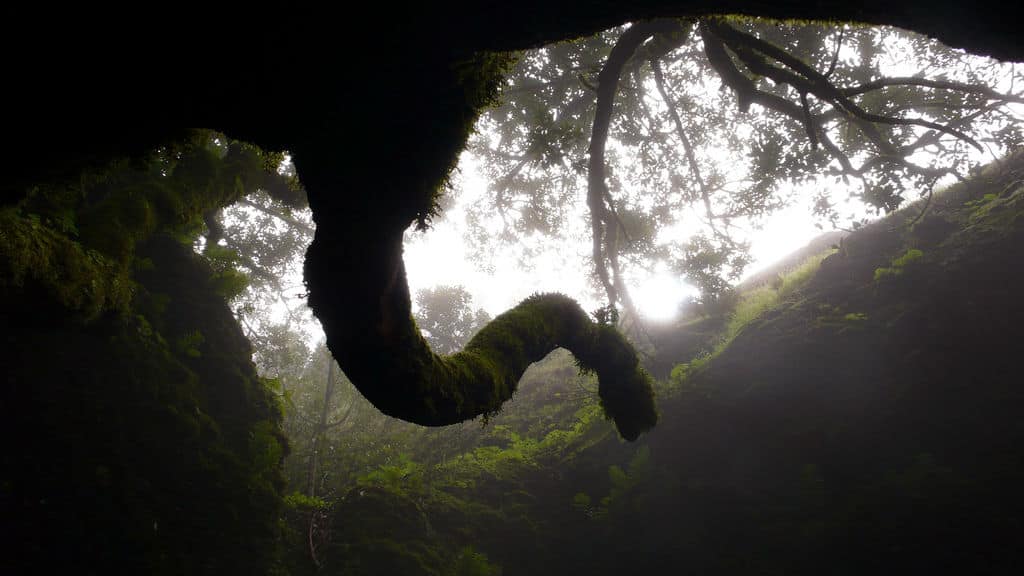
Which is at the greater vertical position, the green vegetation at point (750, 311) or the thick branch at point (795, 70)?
the thick branch at point (795, 70)

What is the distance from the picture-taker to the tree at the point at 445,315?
80.5ft

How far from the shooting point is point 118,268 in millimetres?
6340

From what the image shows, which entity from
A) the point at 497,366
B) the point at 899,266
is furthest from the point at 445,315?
the point at 497,366

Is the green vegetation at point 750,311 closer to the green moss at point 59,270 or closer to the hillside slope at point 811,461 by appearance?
the hillside slope at point 811,461

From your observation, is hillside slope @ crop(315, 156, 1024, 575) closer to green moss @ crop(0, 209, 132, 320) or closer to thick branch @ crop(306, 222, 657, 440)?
thick branch @ crop(306, 222, 657, 440)

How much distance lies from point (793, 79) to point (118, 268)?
898 cm

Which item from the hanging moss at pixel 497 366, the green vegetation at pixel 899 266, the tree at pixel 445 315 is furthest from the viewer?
the tree at pixel 445 315

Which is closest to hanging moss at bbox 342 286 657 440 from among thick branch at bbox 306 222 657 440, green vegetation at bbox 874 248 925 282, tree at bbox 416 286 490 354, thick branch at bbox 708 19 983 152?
thick branch at bbox 306 222 657 440

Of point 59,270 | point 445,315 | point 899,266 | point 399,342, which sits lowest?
point 899,266

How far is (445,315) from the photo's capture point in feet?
80.8

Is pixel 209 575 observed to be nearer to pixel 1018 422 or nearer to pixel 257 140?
pixel 257 140

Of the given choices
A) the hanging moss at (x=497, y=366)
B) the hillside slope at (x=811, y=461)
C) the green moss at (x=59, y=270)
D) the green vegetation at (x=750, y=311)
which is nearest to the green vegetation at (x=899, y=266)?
the hillside slope at (x=811, y=461)

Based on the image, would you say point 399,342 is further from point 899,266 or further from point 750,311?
point 750,311

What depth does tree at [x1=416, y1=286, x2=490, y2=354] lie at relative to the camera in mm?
24531
